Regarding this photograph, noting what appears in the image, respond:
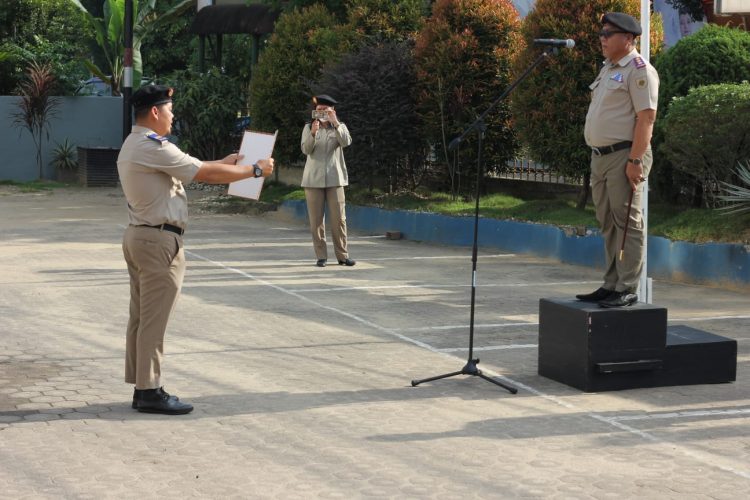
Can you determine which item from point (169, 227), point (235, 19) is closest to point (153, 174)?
point (169, 227)

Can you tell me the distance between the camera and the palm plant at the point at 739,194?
13.6 meters

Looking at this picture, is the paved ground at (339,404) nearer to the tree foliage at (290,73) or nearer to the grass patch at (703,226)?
the grass patch at (703,226)

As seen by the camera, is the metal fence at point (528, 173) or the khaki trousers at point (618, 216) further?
the metal fence at point (528, 173)

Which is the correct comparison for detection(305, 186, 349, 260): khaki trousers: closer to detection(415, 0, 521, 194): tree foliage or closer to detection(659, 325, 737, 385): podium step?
detection(415, 0, 521, 194): tree foliage

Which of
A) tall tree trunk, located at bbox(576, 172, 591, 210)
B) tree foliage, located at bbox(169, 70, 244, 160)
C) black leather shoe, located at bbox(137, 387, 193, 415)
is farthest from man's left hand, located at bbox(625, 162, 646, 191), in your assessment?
tree foliage, located at bbox(169, 70, 244, 160)

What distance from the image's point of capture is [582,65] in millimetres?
16422

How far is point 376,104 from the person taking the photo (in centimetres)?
1917

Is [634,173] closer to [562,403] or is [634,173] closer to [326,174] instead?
[562,403]

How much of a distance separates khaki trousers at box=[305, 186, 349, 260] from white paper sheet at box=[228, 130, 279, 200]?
21.2 ft

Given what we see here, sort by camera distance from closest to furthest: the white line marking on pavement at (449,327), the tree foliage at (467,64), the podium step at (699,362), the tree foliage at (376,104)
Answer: the podium step at (699,362) → the white line marking on pavement at (449,327) → the tree foliage at (467,64) → the tree foliage at (376,104)

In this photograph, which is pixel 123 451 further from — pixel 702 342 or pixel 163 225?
pixel 702 342

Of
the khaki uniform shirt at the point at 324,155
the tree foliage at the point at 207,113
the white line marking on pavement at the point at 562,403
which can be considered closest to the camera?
the white line marking on pavement at the point at 562,403

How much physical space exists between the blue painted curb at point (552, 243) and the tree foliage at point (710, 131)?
1.03 m

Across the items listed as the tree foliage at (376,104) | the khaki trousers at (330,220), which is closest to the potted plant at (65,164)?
the tree foliage at (376,104)
